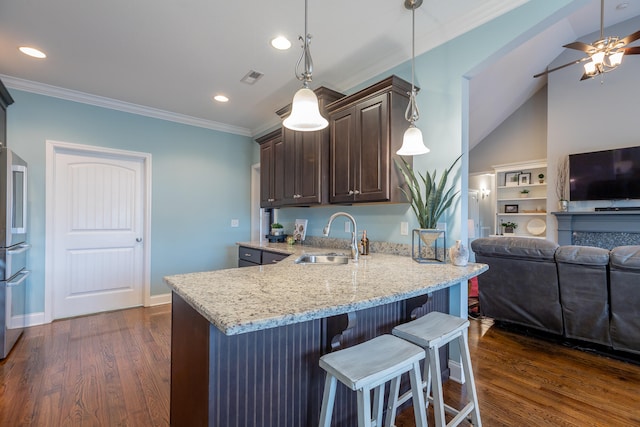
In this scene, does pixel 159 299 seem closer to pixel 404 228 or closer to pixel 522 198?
pixel 404 228

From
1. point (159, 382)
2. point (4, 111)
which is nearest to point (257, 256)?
point (159, 382)

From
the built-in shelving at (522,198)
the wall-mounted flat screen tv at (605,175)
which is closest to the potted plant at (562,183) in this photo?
the wall-mounted flat screen tv at (605,175)

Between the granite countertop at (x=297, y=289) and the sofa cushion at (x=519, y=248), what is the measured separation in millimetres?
1220

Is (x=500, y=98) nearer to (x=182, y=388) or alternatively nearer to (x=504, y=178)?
(x=504, y=178)

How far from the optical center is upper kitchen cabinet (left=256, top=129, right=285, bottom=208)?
136 inches

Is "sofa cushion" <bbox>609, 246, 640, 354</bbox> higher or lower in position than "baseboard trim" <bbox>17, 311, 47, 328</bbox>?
higher

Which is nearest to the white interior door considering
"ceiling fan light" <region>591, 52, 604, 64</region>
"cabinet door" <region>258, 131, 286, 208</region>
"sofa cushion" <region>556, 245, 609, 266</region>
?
"cabinet door" <region>258, 131, 286, 208</region>

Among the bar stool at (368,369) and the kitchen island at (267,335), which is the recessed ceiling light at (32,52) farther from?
the bar stool at (368,369)

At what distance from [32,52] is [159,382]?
2.99 metres

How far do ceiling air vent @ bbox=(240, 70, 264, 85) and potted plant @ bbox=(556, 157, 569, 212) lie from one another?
5.60m

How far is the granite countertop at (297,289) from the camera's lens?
93cm

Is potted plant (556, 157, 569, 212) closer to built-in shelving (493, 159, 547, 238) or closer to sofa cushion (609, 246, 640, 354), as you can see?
built-in shelving (493, 159, 547, 238)

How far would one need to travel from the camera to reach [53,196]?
3260mm

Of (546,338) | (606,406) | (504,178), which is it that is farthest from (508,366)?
(504,178)
